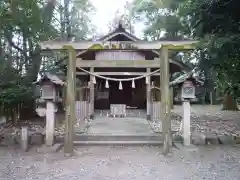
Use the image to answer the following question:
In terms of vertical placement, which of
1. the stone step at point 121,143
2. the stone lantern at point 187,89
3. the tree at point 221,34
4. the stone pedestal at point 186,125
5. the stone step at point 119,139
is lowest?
the stone step at point 121,143

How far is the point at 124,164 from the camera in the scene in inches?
220

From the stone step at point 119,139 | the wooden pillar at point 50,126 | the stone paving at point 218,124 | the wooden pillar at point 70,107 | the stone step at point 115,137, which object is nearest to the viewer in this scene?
the wooden pillar at point 70,107

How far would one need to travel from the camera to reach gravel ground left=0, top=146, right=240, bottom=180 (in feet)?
16.0

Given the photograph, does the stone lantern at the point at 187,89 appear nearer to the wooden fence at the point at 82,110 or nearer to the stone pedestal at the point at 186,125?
the stone pedestal at the point at 186,125

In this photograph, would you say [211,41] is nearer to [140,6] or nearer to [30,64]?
[30,64]

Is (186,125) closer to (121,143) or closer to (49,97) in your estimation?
(121,143)

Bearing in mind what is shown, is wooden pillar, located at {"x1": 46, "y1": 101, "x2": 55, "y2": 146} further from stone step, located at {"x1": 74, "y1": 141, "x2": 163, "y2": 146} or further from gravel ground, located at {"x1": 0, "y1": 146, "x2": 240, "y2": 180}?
stone step, located at {"x1": 74, "y1": 141, "x2": 163, "y2": 146}

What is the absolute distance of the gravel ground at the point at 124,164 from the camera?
487 cm

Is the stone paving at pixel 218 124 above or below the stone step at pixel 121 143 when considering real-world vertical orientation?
above

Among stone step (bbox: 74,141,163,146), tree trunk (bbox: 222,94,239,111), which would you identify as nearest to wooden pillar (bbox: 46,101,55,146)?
stone step (bbox: 74,141,163,146)

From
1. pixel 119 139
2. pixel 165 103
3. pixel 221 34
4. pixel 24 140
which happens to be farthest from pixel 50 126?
pixel 221 34

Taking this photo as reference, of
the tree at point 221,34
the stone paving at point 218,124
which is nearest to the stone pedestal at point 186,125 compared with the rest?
the tree at point 221,34

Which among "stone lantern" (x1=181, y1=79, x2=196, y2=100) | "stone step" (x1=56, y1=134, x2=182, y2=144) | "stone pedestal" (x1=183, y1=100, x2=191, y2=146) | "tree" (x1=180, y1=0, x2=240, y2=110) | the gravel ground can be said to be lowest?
the gravel ground

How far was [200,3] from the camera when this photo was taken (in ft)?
25.5
